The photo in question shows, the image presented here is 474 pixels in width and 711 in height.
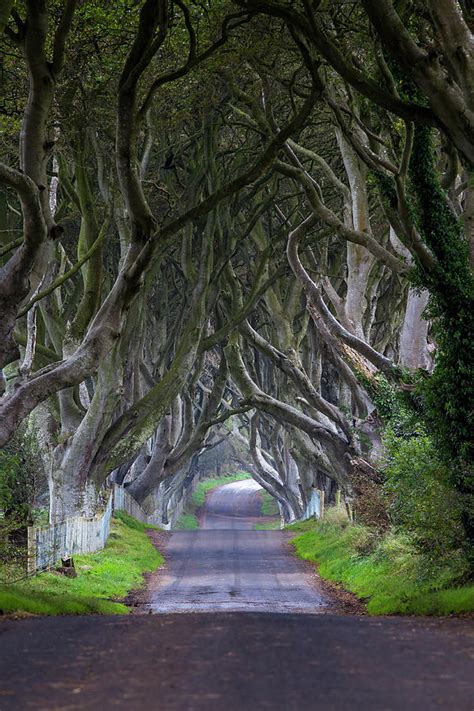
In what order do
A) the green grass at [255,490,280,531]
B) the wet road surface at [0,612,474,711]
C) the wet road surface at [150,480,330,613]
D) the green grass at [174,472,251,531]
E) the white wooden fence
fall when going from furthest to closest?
the green grass at [174,472,251,531] → the green grass at [255,490,280,531] → the wet road surface at [150,480,330,613] → the white wooden fence → the wet road surface at [0,612,474,711]

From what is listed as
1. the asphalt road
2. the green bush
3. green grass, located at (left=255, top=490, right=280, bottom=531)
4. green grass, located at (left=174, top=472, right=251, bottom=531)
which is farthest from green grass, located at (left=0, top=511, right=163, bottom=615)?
green grass, located at (left=174, top=472, right=251, bottom=531)

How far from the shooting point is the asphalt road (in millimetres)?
6133

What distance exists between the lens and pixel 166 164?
24969 mm

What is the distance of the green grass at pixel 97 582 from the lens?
13219 millimetres

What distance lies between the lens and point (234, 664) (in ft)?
24.0

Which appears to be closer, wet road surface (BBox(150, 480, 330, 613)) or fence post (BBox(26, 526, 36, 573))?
fence post (BBox(26, 526, 36, 573))

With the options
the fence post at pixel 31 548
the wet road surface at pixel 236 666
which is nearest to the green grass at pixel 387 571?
the wet road surface at pixel 236 666

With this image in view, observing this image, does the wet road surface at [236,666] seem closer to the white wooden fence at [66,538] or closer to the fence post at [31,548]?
the white wooden fence at [66,538]

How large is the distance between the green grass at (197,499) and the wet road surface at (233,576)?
1713 centimetres

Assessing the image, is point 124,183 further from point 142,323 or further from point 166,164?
point 142,323

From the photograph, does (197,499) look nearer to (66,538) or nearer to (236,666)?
(66,538)

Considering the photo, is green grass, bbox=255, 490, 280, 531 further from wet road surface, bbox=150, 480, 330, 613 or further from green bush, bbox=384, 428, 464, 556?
green bush, bbox=384, 428, 464, 556

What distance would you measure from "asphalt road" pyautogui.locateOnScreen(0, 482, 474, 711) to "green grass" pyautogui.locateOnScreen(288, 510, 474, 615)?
1.93 meters


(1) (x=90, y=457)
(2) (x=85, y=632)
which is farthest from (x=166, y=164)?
(2) (x=85, y=632)
